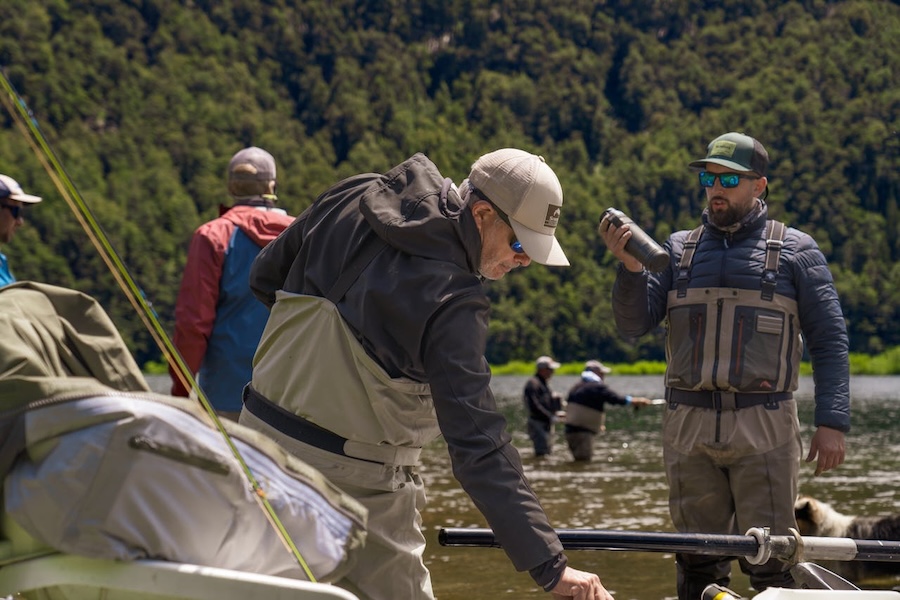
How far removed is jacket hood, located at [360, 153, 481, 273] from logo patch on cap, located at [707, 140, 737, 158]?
2.50 metres

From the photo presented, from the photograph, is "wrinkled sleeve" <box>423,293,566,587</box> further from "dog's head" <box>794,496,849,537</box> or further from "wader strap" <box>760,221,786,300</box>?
"dog's head" <box>794,496,849,537</box>

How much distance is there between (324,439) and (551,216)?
867 millimetres

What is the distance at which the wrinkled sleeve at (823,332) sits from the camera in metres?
5.78

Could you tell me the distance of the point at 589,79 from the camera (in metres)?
185

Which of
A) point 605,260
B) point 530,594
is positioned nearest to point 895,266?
point 605,260

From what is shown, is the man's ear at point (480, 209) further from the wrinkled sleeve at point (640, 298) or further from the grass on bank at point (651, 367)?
the grass on bank at point (651, 367)

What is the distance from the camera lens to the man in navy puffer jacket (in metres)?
5.76

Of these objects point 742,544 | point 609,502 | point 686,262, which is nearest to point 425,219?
point 742,544

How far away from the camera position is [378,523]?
12.2 ft

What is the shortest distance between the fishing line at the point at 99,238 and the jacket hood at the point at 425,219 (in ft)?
2.75

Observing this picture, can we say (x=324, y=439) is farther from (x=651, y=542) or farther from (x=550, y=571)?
(x=651, y=542)

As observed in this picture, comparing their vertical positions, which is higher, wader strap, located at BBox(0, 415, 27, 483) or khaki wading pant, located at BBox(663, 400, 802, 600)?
wader strap, located at BBox(0, 415, 27, 483)

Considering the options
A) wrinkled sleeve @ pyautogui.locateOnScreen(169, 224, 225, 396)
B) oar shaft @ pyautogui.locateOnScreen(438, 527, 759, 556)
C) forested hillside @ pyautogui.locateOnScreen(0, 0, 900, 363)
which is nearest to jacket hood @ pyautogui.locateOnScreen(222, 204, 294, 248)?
wrinkled sleeve @ pyautogui.locateOnScreen(169, 224, 225, 396)

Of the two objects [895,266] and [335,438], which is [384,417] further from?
[895,266]
